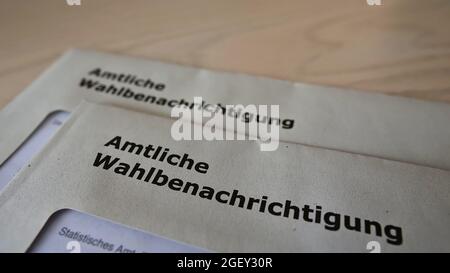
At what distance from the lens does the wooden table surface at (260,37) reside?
0.39 m

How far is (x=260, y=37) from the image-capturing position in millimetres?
455

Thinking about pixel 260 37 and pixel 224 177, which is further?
pixel 260 37

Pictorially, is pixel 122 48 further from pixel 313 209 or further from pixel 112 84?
pixel 313 209

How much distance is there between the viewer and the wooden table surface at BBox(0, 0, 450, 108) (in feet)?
1.27

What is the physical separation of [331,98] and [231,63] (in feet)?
0.44

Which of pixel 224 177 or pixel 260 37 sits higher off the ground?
pixel 260 37

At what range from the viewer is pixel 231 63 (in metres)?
0.42

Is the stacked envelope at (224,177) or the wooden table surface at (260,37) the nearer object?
the stacked envelope at (224,177)

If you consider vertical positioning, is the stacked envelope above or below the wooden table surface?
below

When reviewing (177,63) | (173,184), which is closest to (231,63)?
(177,63)

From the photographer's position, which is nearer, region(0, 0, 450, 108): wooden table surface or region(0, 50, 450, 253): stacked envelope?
region(0, 50, 450, 253): stacked envelope

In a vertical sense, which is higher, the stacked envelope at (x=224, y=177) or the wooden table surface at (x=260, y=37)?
the wooden table surface at (x=260, y=37)
